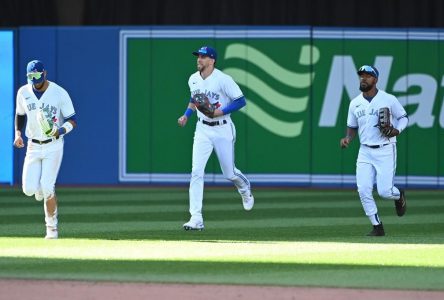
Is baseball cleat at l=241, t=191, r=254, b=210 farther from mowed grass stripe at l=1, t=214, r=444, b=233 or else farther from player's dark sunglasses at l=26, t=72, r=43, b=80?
player's dark sunglasses at l=26, t=72, r=43, b=80

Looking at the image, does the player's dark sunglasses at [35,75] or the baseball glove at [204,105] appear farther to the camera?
the baseball glove at [204,105]

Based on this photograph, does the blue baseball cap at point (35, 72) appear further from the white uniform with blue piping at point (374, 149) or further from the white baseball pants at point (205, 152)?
the white uniform with blue piping at point (374, 149)

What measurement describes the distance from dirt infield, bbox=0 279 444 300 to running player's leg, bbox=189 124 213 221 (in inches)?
187

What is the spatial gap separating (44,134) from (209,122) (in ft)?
7.23

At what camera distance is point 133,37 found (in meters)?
23.6

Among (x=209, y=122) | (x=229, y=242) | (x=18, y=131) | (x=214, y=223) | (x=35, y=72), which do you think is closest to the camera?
(x=229, y=242)

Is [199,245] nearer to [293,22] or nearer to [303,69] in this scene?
[303,69]

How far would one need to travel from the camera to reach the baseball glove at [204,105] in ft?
49.3

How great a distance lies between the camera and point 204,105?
15023mm

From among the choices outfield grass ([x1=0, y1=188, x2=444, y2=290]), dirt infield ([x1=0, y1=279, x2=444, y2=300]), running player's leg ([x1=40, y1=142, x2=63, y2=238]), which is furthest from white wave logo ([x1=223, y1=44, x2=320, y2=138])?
dirt infield ([x1=0, y1=279, x2=444, y2=300])

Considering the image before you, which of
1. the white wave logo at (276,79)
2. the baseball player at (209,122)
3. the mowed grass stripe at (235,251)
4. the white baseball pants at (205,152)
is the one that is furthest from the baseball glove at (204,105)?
the white wave logo at (276,79)

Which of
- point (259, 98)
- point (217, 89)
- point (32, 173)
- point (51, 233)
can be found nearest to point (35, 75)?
point (32, 173)

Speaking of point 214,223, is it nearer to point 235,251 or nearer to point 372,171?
point 372,171

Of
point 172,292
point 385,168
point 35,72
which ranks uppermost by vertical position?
point 35,72
